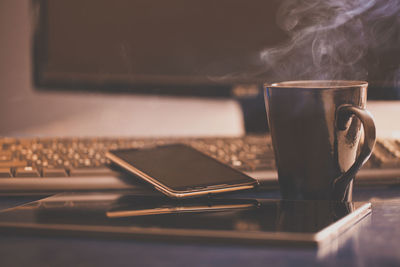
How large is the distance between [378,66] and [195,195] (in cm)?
37

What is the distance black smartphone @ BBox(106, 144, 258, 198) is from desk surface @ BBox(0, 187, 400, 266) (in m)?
0.10

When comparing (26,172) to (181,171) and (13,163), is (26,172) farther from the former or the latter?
(181,171)

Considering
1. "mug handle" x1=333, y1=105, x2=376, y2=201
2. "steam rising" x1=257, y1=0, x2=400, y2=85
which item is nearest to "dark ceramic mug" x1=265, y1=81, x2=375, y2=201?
"mug handle" x1=333, y1=105, x2=376, y2=201

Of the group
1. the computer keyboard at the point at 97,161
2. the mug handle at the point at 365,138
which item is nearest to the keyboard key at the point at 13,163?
the computer keyboard at the point at 97,161

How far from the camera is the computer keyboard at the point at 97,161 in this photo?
49 cm

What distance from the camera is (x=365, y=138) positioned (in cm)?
42

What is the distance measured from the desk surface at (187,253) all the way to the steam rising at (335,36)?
32 cm

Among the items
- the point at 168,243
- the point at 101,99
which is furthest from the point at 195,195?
the point at 101,99

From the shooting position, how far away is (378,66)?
660mm

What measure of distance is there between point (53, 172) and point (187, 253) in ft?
0.76

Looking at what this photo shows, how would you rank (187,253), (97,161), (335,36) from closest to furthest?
1. (187,253)
2. (97,161)
3. (335,36)

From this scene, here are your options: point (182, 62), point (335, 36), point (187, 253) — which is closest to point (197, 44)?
point (182, 62)

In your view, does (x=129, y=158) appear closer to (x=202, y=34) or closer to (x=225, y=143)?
(x=225, y=143)

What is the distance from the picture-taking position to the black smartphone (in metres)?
0.44
